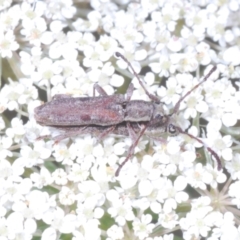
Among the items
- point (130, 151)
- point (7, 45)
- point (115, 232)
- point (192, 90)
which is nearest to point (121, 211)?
point (115, 232)

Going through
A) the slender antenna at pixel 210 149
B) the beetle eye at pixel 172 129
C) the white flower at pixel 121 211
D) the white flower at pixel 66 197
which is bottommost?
the white flower at pixel 121 211

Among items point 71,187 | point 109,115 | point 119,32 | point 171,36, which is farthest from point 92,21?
point 71,187

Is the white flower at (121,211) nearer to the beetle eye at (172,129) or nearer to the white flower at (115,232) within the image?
the white flower at (115,232)

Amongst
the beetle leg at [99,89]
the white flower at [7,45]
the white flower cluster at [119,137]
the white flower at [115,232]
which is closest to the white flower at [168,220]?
the white flower cluster at [119,137]

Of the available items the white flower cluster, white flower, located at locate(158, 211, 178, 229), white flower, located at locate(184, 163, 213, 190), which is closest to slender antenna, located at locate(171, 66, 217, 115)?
the white flower cluster

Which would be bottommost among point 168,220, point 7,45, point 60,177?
point 168,220

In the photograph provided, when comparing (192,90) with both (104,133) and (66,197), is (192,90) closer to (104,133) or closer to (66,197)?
(104,133)

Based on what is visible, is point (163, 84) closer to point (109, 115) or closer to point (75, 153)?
point (109, 115)
